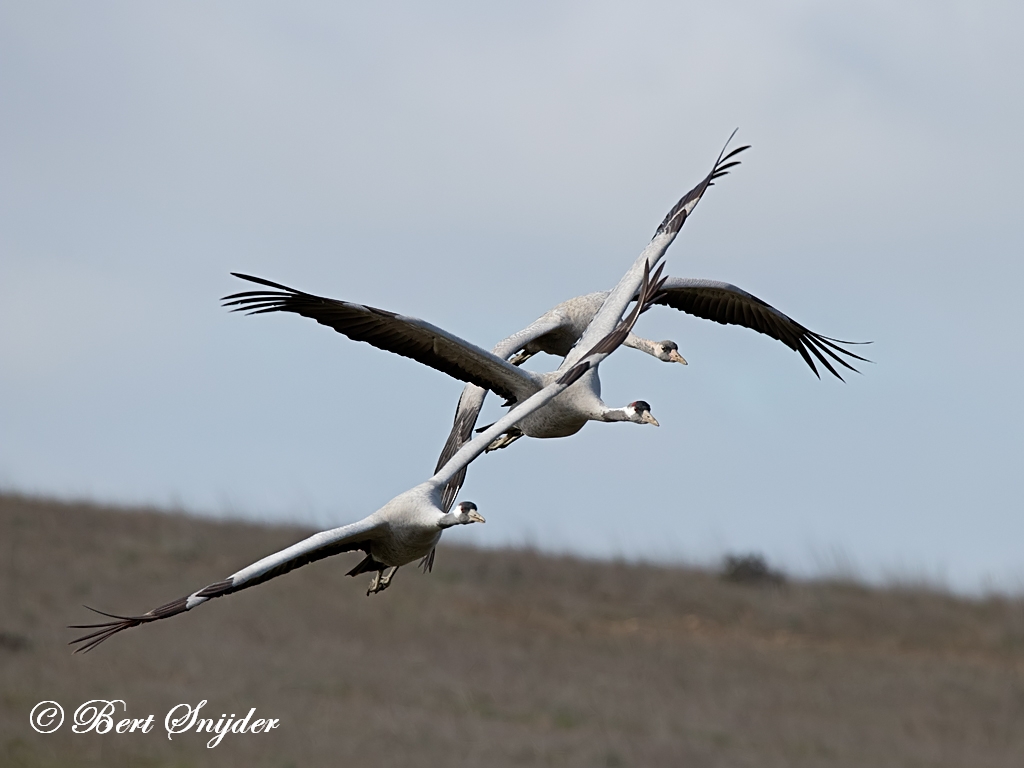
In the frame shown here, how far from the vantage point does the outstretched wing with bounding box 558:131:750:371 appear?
8.34 metres

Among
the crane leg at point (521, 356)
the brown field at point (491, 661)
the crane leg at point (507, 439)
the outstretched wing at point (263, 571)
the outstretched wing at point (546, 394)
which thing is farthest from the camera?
the brown field at point (491, 661)

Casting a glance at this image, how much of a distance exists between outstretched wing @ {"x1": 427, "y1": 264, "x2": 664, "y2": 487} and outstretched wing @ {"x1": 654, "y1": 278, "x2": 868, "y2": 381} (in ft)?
9.65

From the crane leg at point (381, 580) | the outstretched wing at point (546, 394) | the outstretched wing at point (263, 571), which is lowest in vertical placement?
the outstretched wing at point (263, 571)

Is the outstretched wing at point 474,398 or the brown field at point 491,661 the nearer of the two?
the outstretched wing at point 474,398

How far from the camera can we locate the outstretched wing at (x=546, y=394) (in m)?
7.12

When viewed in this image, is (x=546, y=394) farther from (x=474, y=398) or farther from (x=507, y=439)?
(x=474, y=398)

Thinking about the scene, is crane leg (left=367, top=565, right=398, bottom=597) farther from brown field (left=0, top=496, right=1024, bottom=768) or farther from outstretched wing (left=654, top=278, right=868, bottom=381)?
brown field (left=0, top=496, right=1024, bottom=768)

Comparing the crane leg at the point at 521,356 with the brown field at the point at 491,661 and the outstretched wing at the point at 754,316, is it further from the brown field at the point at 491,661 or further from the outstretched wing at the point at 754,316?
the brown field at the point at 491,661

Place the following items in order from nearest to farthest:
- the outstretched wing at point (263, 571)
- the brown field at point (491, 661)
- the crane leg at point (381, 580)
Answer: the outstretched wing at point (263, 571)
the crane leg at point (381, 580)
the brown field at point (491, 661)

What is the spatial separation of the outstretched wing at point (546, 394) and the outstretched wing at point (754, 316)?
2.94 m

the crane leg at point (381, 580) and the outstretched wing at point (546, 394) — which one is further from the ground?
the outstretched wing at point (546, 394)

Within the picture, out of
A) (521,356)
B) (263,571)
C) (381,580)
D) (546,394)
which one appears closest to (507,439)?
(521,356)

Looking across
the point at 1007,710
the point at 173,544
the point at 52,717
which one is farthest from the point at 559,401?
the point at 173,544

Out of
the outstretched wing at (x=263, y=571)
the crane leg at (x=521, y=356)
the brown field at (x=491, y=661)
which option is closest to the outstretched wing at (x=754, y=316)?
the crane leg at (x=521, y=356)
